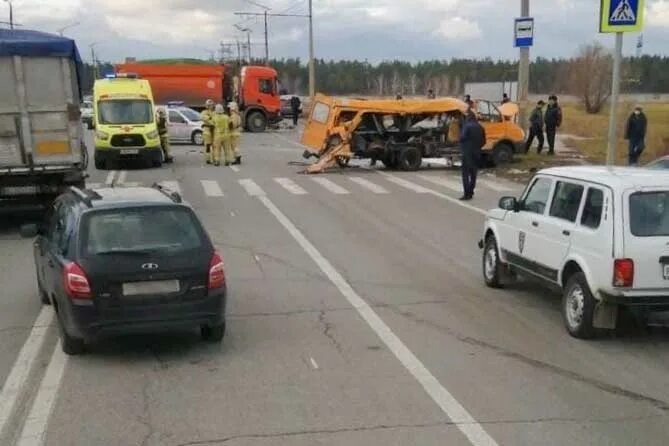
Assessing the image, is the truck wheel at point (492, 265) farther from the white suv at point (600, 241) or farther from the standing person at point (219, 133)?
the standing person at point (219, 133)

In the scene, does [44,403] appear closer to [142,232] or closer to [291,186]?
[142,232]

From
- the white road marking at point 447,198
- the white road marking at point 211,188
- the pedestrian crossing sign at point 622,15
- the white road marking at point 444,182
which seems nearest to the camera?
the pedestrian crossing sign at point 622,15

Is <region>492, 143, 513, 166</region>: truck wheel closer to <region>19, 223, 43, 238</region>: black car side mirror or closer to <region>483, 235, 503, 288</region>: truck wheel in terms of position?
<region>483, 235, 503, 288</region>: truck wheel

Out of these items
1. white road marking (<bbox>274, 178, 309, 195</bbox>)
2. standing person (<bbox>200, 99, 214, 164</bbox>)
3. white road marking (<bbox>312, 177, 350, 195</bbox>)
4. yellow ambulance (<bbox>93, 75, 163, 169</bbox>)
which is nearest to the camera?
white road marking (<bbox>274, 178, 309, 195</bbox>)

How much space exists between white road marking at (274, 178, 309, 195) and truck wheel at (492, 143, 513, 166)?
22.4 feet

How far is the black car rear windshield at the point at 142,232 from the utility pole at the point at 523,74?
2011cm

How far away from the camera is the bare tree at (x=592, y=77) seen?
84312 mm

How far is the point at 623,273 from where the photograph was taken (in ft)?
24.6

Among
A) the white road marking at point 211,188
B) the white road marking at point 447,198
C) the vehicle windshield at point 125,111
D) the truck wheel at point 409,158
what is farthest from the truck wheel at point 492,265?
the vehicle windshield at point 125,111

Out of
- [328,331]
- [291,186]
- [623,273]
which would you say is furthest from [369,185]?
[623,273]

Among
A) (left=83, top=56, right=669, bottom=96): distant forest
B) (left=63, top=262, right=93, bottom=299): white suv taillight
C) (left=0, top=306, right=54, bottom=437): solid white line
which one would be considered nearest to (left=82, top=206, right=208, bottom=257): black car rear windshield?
(left=63, top=262, right=93, bottom=299): white suv taillight

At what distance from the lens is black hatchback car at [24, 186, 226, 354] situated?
7.13m

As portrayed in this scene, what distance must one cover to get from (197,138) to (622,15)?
25.7 meters

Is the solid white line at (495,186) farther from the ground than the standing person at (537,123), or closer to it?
closer to it
